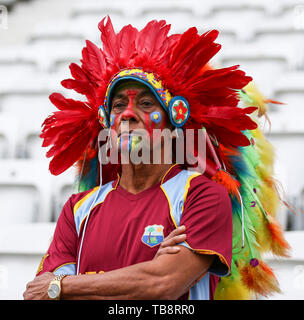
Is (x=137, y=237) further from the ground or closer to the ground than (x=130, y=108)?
closer to the ground

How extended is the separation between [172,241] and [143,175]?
1.13 ft

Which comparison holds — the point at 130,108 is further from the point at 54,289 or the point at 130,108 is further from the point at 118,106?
the point at 54,289

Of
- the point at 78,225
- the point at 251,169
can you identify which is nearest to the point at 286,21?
the point at 251,169

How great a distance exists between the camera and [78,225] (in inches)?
73.8

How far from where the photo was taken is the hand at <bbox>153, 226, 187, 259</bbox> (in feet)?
5.22

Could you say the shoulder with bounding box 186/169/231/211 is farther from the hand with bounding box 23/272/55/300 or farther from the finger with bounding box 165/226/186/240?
the hand with bounding box 23/272/55/300

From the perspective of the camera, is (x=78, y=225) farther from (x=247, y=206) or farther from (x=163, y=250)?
(x=247, y=206)

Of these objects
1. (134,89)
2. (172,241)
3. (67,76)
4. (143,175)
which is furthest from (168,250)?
(67,76)

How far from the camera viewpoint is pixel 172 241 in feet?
5.31

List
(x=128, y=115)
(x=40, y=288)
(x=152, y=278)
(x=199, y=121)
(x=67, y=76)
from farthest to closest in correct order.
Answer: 1. (x=67, y=76)
2. (x=199, y=121)
3. (x=128, y=115)
4. (x=40, y=288)
5. (x=152, y=278)

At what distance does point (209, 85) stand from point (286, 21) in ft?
11.3

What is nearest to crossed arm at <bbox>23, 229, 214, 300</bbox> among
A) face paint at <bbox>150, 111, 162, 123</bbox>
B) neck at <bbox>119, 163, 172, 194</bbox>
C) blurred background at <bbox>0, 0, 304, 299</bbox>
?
neck at <bbox>119, 163, 172, 194</bbox>

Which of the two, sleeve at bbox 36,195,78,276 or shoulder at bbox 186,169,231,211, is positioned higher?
shoulder at bbox 186,169,231,211

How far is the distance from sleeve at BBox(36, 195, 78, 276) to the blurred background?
698 mm
